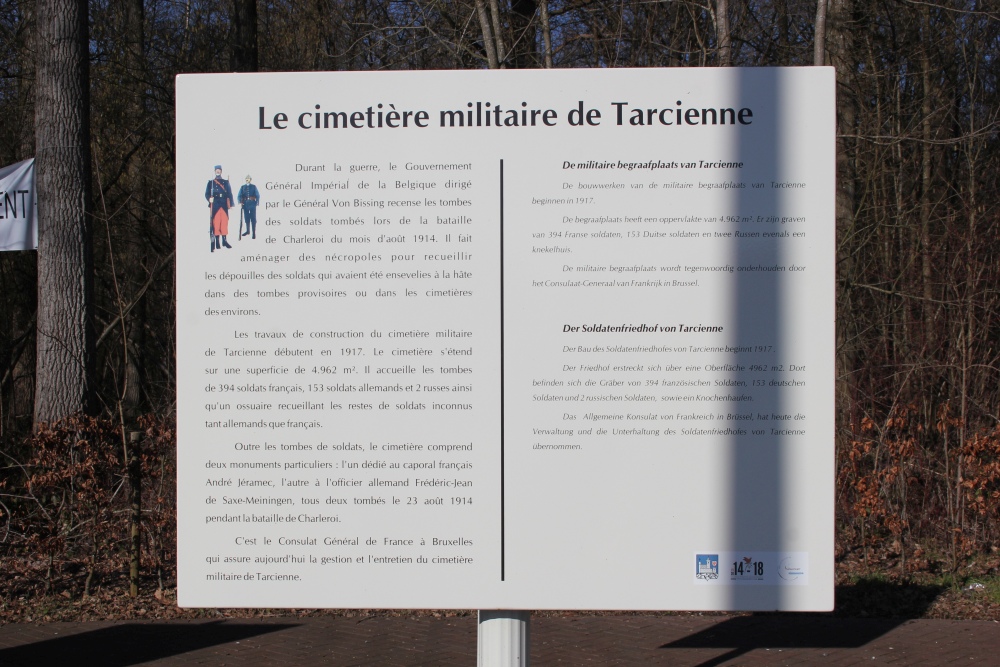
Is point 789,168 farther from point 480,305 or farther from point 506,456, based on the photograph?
point 506,456

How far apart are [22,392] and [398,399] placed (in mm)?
11533

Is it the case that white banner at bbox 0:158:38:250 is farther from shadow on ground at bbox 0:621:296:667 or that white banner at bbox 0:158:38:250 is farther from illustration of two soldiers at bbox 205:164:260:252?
illustration of two soldiers at bbox 205:164:260:252

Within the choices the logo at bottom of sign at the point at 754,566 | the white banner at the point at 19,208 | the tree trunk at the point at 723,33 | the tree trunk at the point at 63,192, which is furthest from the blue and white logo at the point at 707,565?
the white banner at the point at 19,208

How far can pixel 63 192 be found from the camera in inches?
324

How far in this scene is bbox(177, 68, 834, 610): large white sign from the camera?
2.94 m

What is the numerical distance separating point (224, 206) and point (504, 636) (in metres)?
1.76

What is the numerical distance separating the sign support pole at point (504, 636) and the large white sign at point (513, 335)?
26 centimetres

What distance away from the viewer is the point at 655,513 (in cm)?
296

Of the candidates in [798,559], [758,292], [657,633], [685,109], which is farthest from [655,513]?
[657,633]

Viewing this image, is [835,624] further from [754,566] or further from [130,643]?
[130,643]

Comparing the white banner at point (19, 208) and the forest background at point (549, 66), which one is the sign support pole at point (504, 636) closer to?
the forest background at point (549, 66)

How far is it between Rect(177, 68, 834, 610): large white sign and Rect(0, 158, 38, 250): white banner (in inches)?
245

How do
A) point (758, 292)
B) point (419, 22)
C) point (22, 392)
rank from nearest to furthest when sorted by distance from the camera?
point (758, 292) < point (419, 22) < point (22, 392)

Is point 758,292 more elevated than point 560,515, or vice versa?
point 758,292
